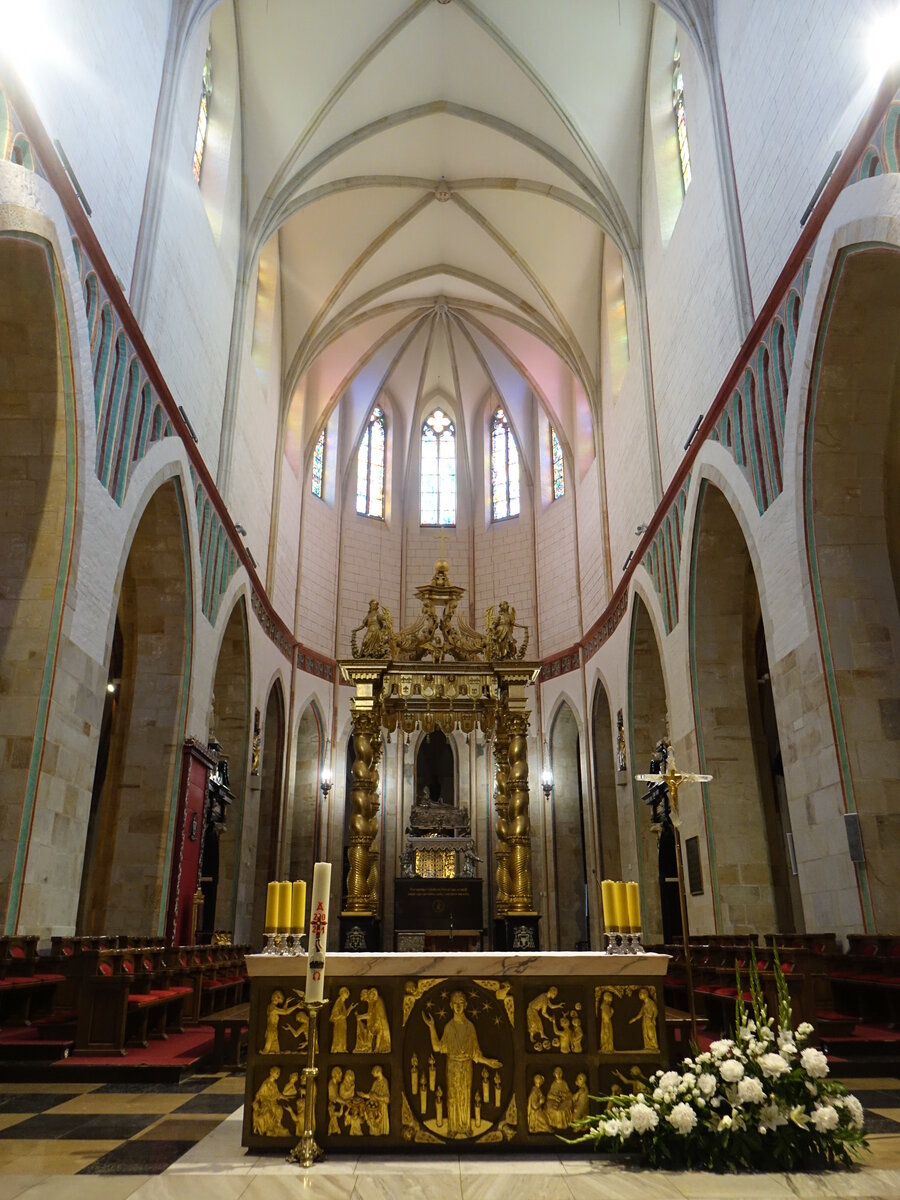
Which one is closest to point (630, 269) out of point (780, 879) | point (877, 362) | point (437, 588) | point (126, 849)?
point (437, 588)

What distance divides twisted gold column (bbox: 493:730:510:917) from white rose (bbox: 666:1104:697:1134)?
32.8 ft

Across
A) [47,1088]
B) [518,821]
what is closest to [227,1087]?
[47,1088]

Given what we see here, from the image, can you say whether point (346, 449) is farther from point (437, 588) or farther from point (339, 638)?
point (437, 588)

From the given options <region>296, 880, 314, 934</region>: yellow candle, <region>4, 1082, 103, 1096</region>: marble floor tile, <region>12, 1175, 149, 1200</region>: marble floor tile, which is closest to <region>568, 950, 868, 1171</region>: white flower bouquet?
<region>296, 880, 314, 934</region>: yellow candle

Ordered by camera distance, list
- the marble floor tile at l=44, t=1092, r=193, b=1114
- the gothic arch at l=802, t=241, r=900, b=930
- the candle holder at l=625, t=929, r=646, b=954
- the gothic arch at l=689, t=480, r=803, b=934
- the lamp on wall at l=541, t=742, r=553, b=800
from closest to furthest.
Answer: the candle holder at l=625, t=929, r=646, b=954 < the marble floor tile at l=44, t=1092, r=193, b=1114 < the gothic arch at l=802, t=241, r=900, b=930 < the gothic arch at l=689, t=480, r=803, b=934 < the lamp on wall at l=541, t=742, r=553, b=800

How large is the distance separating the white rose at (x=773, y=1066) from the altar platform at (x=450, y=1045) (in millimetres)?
655

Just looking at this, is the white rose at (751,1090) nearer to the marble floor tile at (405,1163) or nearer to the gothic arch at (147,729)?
the marble floor tile at (405,1163)

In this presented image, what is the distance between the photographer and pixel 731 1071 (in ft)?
12.3

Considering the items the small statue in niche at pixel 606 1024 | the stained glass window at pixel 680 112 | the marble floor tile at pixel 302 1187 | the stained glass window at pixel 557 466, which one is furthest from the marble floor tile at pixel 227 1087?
the stained glass window at pixel 557 466

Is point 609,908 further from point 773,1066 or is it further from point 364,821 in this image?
point 364,821

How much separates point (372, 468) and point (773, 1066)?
841 inches

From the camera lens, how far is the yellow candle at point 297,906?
448cm

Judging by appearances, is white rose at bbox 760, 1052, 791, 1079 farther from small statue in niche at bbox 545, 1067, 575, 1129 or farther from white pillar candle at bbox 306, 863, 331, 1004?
white pillar candle at bbox 306, 863, 331, 1004

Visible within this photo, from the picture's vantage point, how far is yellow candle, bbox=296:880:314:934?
4480 millimetres
